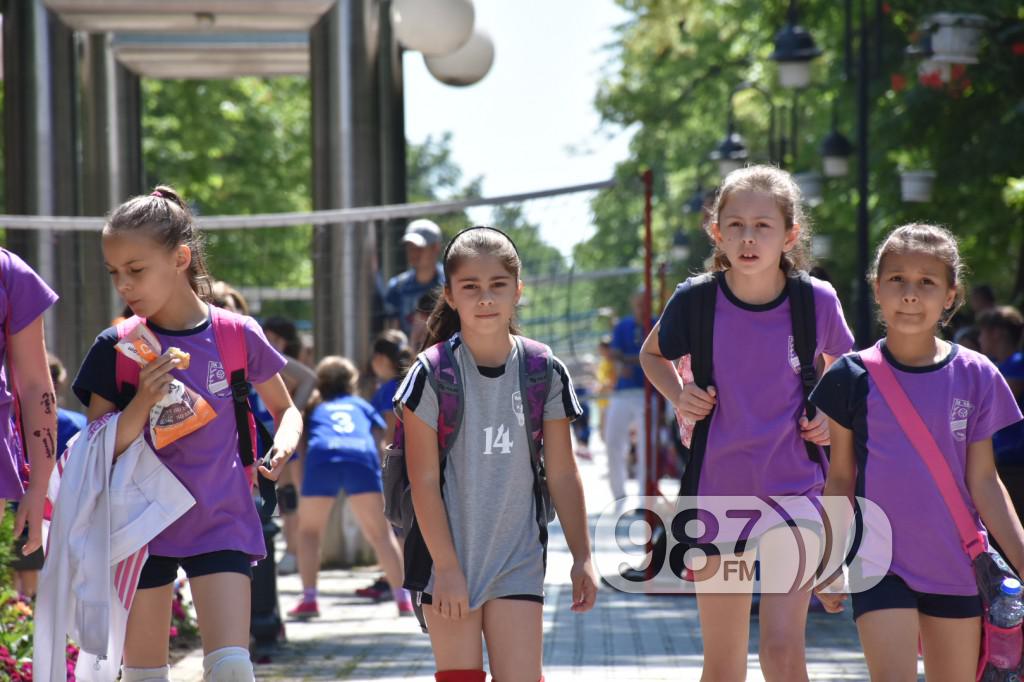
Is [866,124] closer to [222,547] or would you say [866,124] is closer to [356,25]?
[356,25]

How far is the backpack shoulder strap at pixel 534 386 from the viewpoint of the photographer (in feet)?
16.9

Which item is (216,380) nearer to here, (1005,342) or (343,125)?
(1005,342)

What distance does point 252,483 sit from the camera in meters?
5.38

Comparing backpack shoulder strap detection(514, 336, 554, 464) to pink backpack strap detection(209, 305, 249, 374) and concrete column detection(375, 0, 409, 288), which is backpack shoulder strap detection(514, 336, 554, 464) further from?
concrete column detection(375, 0, 409, 288)

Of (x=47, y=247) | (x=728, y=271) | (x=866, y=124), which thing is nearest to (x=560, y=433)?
(x=728, y=271)

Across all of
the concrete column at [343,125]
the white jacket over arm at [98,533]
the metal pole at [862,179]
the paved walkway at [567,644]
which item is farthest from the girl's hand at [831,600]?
the metal pole at [862,179]

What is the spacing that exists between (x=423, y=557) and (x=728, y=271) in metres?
1.37

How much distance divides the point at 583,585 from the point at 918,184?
48.2 ft

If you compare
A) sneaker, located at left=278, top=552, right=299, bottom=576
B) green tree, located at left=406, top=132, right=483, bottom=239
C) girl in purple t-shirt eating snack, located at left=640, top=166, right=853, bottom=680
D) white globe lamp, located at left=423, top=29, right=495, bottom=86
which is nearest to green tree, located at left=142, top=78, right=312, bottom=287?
white globe lamp, located at left=423, top=29, right=495, bottom=86

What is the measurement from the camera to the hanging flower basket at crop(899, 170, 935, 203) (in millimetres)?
18844

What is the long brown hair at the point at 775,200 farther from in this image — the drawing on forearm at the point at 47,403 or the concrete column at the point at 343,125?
the concrete column at the point at 343,125

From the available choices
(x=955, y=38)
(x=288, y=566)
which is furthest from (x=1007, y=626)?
(x=955, y=38)

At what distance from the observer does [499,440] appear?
510 centimetres

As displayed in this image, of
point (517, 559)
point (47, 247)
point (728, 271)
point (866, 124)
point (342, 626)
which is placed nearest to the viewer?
point (517, 559)
